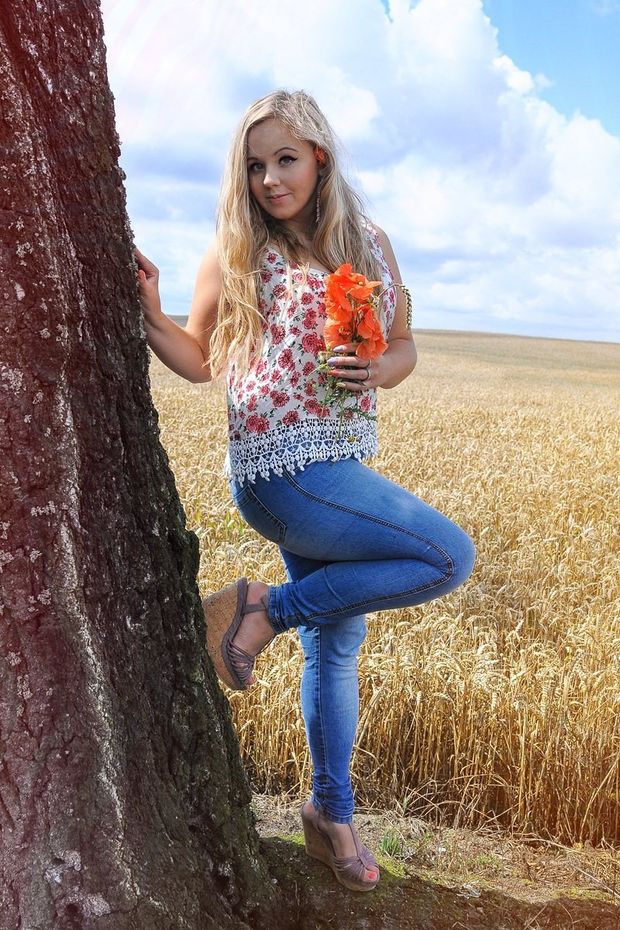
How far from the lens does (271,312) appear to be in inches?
109

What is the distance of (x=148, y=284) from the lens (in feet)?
7.59

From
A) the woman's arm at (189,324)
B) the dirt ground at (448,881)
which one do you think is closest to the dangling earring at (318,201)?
the woman's arm at (189,324)

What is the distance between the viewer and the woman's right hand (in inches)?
90.1

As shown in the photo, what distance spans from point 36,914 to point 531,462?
31.1 feet

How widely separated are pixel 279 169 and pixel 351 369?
2.34 feet

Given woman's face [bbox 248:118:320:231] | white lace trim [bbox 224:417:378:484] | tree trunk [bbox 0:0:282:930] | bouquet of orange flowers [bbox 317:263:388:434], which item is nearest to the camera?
tree trunk [bbox 0:0:282:930]

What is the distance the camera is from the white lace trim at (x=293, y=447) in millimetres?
2654

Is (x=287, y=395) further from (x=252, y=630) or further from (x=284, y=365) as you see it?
(x=252, y=630)

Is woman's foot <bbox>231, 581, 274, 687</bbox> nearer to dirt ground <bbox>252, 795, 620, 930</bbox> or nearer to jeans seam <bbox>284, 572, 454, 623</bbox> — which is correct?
jeans seam <bbox>284, 572, 454, 623</bbox>

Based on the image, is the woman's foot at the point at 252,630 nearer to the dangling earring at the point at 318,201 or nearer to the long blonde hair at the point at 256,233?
the long blonde hair at the point at 256,233

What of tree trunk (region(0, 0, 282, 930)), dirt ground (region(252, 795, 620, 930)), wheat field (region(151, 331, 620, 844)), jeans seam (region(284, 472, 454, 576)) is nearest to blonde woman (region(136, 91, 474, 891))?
jeans seam (region(284, 472, 454, 576))

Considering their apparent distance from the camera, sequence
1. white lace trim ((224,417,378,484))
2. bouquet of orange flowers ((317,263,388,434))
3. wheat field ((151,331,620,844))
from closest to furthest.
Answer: bouquet of orange flowers ((317,263,388,434)) → white lace trim ((224,417,378,484)) → wheat field ((151,331,620,844))

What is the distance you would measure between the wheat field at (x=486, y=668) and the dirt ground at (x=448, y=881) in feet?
0.60

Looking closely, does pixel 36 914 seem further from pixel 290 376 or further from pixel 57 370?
pixel 290 376
